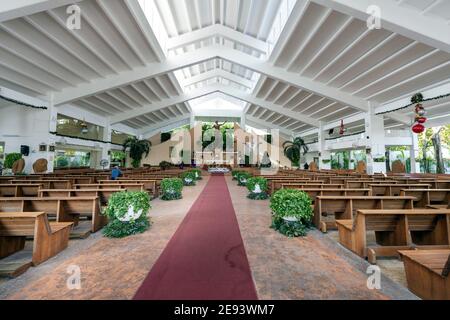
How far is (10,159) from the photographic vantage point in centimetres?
825

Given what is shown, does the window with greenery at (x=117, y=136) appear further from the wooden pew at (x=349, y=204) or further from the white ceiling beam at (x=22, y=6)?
the wooden pew at (x=349, y=204)

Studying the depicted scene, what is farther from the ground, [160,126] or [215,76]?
[215,76]

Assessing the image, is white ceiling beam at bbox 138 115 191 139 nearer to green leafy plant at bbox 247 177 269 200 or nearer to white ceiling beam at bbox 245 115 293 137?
white ceiling beam at bbox 245 115 293 137

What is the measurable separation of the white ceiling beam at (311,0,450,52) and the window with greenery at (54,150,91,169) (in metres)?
15.7

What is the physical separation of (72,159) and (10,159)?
657 centimetres

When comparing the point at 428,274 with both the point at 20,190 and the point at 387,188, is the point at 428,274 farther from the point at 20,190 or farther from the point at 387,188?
the point at 20,190

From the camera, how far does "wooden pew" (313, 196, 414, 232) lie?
10.2 feet

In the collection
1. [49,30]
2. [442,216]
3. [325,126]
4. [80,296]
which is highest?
[49,30]

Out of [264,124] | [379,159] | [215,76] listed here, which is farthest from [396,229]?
[264,124]

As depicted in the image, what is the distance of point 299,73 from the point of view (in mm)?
9852

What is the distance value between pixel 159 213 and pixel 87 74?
822 cm

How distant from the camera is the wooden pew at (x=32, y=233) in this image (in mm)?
2137

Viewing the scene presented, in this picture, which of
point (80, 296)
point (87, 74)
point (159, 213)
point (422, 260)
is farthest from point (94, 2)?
point (422, 260)
